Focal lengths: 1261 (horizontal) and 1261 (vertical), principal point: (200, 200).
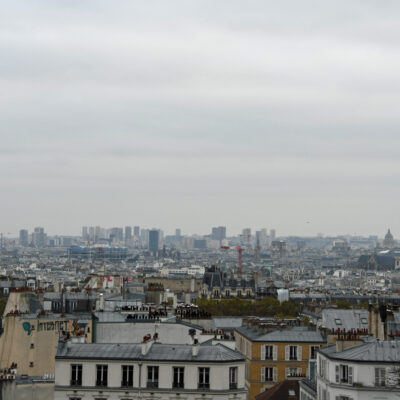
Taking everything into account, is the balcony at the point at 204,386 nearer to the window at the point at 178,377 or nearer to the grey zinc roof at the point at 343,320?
the window at the point at 178,377

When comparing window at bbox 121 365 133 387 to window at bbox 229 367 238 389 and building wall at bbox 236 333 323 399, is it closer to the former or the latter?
window at bbox 229 367 238 389

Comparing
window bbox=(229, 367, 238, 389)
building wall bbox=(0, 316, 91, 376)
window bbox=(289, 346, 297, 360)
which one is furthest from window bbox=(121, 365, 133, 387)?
window bbox=(289, 346, 297, 360)

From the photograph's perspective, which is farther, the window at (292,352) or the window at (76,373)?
the window at (292,352)

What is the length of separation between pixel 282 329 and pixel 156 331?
38.7 feet

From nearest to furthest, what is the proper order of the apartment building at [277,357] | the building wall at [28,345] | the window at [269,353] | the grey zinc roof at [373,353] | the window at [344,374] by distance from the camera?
1. the grey zinc roof at [373,353]
2. the window at [344,374]
3. the building wall at [28,345]
4. the apartment building at [277,357]
5. the window at [269,353]

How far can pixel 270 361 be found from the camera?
2196 inches

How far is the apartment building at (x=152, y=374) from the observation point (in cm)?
3797

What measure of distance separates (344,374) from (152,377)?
19.1 ft

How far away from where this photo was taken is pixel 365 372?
3703cm

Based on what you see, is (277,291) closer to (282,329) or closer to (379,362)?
(282,329)

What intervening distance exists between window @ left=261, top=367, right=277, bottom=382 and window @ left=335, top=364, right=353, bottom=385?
17.5 metres

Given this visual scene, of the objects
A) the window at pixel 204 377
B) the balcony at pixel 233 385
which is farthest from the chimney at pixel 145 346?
the balcony at pixel 233 385

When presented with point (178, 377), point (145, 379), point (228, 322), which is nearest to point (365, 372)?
point (178, 377)

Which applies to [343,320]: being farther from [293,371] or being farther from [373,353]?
[373,353]
